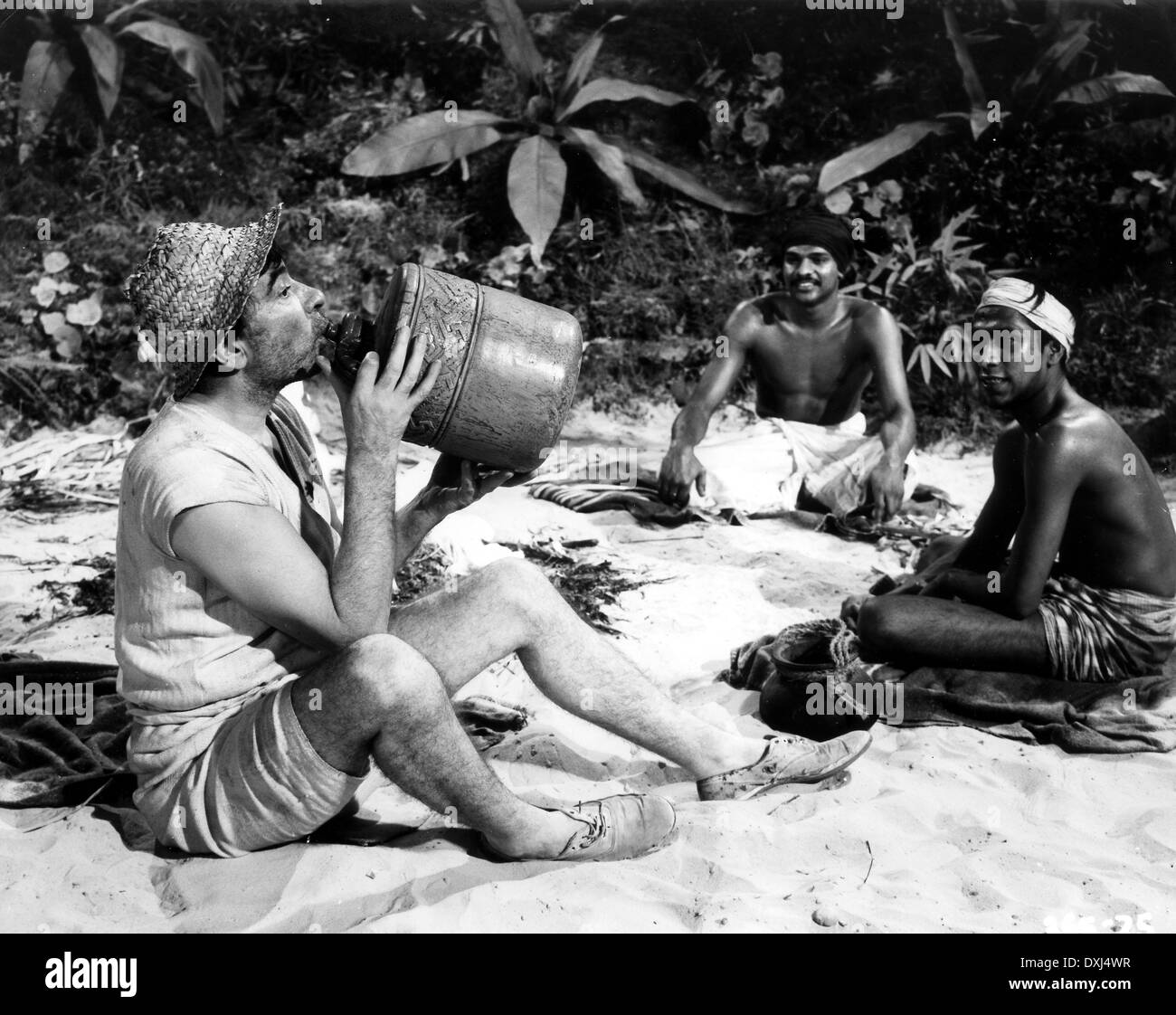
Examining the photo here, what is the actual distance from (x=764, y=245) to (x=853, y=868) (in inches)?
185

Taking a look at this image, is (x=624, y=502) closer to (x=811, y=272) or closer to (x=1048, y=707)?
(x=811, y=272)

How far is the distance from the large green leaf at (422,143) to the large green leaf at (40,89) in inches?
58.3

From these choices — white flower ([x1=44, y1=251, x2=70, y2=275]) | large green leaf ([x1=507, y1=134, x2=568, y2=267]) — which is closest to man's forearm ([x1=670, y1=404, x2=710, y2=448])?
large green leaf ([x1=507, y1=134, x2=568, y2=267])

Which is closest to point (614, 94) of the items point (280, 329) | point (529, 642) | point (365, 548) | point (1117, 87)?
point (1117, 87)

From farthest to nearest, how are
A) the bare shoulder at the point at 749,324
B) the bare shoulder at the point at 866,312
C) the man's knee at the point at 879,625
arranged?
the bare shoulder at the point at 749,324 → the bare shoulder at the point at 866,312 → the man's knee at the point at 879,625

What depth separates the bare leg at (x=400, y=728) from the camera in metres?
3.14

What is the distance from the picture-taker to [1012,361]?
14.1 ft

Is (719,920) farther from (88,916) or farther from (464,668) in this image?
(88,916)

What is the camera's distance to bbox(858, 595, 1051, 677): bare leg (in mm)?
4359

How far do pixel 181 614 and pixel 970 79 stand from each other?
18.8 feet

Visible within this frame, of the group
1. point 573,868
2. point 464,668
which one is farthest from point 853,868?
point 464,668

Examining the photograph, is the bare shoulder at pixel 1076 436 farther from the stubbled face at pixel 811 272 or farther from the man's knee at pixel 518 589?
the stubbled face at pixel 811 272

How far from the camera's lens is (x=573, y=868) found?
337 cm

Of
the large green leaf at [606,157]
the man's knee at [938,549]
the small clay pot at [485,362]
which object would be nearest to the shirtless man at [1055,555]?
the man's knee at [938,549]
